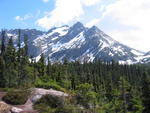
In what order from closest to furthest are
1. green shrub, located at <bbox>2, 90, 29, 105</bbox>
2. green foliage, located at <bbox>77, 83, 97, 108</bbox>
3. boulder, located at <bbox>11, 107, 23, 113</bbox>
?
boulder, located at <bbox>11, 107, 23, 113</bbox> → green shrub, located at <bbox>2, 90, 29, 105</bbox> → green foliage, located at <bbox>77, 83, 97, 108</bbox>

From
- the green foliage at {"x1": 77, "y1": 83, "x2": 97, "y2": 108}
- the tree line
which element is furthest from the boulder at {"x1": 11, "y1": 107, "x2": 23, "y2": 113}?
the tree line

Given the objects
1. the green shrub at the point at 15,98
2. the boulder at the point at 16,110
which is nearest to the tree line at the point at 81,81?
the green shrub at the point at 15,98

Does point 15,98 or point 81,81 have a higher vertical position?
point 81,81

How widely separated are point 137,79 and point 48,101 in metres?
105

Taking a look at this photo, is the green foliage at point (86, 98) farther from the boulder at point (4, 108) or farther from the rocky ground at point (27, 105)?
the boulder at point (4, 108)

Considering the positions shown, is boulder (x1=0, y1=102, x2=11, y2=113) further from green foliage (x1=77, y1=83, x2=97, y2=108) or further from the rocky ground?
green foliage (x1=77, y1=83, x2=97, y2=108)

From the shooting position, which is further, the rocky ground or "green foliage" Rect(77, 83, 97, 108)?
"green foliage" Rect(77, 83, 97, 108)

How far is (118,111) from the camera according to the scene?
331 feet

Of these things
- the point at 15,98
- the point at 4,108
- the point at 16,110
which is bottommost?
the point at 16,110

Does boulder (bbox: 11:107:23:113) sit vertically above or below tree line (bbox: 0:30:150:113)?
below

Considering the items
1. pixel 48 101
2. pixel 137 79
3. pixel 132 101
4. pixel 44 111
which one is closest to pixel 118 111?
pixel 132 101

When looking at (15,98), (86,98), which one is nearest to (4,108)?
(15,98)

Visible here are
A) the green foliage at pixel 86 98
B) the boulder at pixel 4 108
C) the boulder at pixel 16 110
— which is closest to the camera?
the boulder at pixel 4 108

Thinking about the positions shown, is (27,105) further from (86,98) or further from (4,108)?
(86,98)
